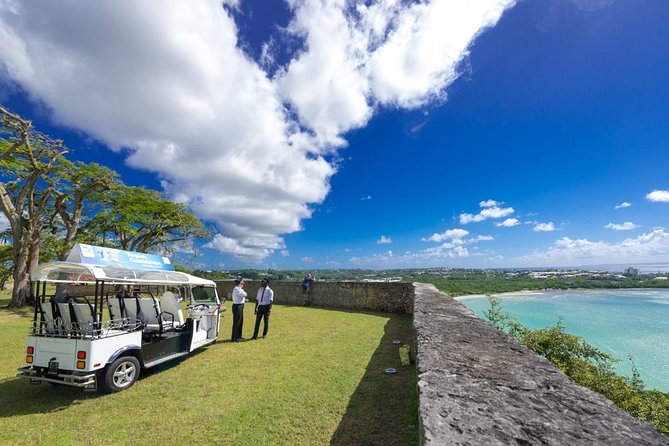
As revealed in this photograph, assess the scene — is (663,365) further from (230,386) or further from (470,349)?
(230,386)

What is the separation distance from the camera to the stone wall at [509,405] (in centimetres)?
153

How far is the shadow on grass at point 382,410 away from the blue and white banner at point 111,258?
203 inches

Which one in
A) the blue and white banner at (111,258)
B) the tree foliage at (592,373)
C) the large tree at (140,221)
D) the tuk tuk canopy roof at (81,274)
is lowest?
the tree foliage at (592,373)

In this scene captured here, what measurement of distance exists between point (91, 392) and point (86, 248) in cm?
247

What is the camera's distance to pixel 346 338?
7.98 m

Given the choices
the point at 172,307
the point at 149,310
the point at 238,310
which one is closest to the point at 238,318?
the point at 238,310

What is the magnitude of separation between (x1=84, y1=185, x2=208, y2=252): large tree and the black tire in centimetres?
1541

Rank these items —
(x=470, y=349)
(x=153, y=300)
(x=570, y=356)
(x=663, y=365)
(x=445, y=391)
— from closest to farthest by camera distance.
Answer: (x=445, y=391) → (x=470, y=349) → (x=153, y=300) → (x=570, y=356) → (x=663, y=365)

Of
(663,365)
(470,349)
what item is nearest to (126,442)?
(470,349)

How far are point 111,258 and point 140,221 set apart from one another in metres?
15.1

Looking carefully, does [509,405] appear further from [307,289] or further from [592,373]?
[307,289]

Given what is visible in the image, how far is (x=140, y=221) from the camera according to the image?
1889 centimetres

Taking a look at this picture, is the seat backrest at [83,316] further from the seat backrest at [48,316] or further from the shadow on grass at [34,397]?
the shadow on grass at [34,397]

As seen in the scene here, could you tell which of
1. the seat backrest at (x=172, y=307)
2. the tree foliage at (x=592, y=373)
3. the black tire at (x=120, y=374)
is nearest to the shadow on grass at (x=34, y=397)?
the black tire at (x=120, y=374)
